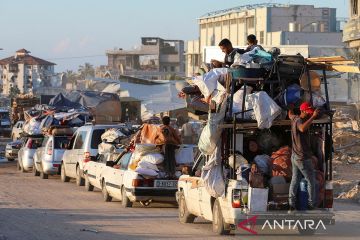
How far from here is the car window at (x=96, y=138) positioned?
88.3ft

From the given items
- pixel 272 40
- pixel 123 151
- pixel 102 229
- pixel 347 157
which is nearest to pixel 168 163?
pixel 123 151

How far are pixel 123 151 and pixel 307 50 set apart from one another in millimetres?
47389

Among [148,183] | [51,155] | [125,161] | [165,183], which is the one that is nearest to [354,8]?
[51,155]

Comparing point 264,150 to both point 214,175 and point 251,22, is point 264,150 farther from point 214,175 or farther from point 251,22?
point 251,22

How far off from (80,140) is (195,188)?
12.1 meters

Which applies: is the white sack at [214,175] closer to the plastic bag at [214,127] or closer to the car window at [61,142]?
the plastic bag at [214,127]

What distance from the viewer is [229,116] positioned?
1470 cm

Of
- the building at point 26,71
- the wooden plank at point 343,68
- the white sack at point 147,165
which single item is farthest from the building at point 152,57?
the wooden plank at point 343,68

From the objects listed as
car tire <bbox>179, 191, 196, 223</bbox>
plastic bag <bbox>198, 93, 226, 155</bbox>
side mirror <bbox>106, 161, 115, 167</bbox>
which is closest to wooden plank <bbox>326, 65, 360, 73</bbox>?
plastic bag <bbox>198, 93, 226, 155</bbox>

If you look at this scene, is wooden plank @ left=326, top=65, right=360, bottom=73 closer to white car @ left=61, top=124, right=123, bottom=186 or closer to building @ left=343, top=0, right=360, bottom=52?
white car @ left=61, top=124, right=123, bottom=186

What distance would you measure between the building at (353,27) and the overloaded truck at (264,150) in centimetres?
2179

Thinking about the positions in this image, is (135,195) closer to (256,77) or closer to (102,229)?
(102,229)

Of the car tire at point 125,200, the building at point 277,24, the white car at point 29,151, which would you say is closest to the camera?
the car tire at point 125,200

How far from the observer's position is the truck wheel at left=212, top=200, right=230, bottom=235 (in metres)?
14.9
